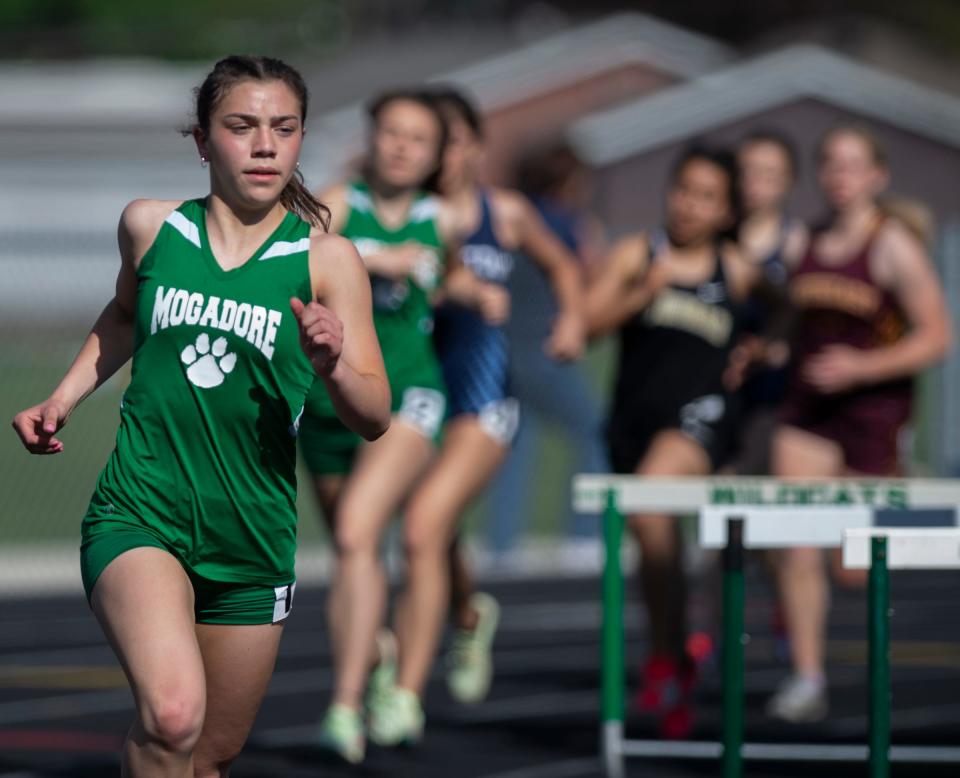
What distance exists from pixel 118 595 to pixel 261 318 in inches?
Result: 28.3

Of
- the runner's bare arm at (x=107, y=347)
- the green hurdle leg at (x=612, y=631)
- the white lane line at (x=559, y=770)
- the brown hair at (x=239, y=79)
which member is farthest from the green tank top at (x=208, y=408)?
the white lane line at (x=559, y=770)

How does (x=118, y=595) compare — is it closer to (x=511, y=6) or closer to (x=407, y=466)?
(x=407, y=466)

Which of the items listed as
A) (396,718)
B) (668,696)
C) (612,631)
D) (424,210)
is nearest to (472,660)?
(668,696)

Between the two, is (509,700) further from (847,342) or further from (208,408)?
(208,408)

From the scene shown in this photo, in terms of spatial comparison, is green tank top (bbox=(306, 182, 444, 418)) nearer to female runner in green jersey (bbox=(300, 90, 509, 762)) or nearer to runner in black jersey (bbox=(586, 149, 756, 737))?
female runner in green jersey (bbox=(300, 90, 509, 762))

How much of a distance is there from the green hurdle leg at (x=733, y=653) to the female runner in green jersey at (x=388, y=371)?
195 cm

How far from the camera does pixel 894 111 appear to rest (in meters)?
43.6

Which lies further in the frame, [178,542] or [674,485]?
[674,485]

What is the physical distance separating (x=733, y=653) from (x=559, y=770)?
74.7 inches

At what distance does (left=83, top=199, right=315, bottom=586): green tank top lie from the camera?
4.86 metres

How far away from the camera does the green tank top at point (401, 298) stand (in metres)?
8.06

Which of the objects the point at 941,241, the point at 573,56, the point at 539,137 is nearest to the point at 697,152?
the point at 941,241

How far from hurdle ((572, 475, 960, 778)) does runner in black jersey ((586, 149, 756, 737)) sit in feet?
2.75

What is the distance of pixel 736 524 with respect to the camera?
586 centimetres
